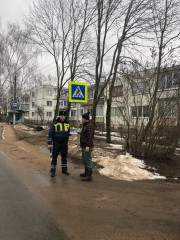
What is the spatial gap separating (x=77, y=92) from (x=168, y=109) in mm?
3538

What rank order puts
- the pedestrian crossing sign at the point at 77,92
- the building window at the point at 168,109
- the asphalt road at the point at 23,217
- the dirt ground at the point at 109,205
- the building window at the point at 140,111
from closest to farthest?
the asphalt road at the point at 23,217, the dirt ground at the point at 109,205, the building window at the point at 168,109, the building window at the point at 140,111, the pedestrian crossing sign at the point at 77,92

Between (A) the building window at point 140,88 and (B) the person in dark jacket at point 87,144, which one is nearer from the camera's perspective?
(B) the person in dark jacket at point 87,144

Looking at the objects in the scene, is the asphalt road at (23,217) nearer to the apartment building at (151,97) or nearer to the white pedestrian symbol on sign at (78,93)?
the white pedestrian symbol on sign at (78,93)

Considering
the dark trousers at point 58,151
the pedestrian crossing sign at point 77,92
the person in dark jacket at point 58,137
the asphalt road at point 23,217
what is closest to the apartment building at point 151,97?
the pedestrian crossing sign at point 77,92

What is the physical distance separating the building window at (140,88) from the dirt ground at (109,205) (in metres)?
2.99

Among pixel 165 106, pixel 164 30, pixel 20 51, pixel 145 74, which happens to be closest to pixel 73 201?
pixel 165 106

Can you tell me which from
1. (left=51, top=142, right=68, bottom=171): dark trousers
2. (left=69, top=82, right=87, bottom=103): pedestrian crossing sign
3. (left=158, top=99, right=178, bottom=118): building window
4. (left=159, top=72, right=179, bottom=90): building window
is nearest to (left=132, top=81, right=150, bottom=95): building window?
(left=159, top=72, right=179, bottom=90): building window

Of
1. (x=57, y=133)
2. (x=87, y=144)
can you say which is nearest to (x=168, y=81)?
(x=87, y=144)

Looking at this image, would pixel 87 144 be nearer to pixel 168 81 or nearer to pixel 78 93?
pixel 78 93

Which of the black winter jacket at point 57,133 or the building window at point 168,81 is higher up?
the building window at point 168,81

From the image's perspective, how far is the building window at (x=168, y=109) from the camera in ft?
23.7

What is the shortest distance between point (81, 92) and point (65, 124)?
106 inches

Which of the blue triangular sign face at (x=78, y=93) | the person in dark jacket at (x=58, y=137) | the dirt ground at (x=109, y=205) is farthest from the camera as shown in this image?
the blue triangular sign face at (x=78, y=93)

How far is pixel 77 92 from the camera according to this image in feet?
27.8
